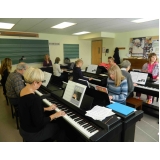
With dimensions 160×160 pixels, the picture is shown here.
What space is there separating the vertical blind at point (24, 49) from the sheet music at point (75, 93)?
5202 mm

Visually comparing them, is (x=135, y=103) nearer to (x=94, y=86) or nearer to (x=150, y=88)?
(x=150, y=88)

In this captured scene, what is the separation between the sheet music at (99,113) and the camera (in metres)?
1.28

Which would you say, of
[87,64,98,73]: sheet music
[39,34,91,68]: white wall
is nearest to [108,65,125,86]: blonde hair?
[87,64,98,73]: sheet music

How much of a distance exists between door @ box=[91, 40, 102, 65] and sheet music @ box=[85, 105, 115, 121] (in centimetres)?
691

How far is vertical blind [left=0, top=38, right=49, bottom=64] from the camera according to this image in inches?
221

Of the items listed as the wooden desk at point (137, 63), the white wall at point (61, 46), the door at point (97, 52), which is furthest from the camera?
the door at point (97, 52)

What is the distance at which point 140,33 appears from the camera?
19.1ft

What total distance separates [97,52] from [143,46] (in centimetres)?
298

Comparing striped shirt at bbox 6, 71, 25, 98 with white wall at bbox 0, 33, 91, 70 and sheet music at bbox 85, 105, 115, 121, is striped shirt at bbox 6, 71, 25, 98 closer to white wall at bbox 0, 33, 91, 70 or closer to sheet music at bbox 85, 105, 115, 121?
sheet music at bbox 85, 105, 115, 121

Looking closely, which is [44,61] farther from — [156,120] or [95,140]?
[95,140]

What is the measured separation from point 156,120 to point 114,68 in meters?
1.56

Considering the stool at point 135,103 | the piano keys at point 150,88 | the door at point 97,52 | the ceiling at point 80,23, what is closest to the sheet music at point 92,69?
the ceiling at point 80,23

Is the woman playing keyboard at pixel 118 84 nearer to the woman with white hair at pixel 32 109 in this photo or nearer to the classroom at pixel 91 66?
the classroom at pixel 91 66
